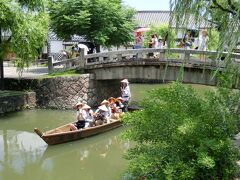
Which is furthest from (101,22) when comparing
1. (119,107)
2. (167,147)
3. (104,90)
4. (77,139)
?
(167,147)

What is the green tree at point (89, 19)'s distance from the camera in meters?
22.4

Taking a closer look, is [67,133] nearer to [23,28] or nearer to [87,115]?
[87,115]

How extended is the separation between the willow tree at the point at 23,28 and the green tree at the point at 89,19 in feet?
14.2

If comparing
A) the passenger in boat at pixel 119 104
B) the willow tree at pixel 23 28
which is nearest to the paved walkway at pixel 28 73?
the willow tree at pixel 23 28

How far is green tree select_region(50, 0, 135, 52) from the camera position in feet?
73.5

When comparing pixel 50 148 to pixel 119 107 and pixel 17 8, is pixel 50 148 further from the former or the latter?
pixel 17 8

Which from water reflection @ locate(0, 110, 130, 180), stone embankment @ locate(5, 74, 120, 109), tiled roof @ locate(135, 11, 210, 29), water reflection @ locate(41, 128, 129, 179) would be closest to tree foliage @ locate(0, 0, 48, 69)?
stone embankment @ locate(5, 74, 120, 109)

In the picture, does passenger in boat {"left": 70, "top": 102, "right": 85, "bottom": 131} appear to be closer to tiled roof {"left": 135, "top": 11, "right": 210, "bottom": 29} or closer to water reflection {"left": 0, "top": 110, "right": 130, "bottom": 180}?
water reflection {"left": 0, "top": 110, "right": 130, "bottom": 180}

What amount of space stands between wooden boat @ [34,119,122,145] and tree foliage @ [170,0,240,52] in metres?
6.81

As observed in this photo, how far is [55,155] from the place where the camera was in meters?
11.9

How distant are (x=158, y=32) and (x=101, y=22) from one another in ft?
29.2

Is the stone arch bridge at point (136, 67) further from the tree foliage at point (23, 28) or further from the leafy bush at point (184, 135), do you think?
the leafy bush at point (184, 135)

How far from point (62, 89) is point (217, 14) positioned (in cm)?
1276

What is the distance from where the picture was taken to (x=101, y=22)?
22.9 metres
